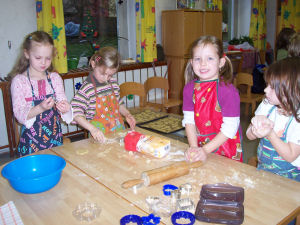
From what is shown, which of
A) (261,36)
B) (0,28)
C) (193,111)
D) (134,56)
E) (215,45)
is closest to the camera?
(215,45)

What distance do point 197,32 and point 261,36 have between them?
2.29 metres

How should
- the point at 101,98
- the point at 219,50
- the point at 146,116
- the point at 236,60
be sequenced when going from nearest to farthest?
the point at 219,50, the point at 101,98, the point at 146,116, the point at 236,60

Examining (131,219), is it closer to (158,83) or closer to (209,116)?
(209,116)

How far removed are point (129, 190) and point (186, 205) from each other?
0.78ft

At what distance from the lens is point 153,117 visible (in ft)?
10.7

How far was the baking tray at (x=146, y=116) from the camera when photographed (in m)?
3.15

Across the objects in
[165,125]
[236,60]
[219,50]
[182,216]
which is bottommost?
[165,125]

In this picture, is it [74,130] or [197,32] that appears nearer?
[74,130]

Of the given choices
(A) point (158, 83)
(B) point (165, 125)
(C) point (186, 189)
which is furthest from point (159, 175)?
(A) point (158, 83)

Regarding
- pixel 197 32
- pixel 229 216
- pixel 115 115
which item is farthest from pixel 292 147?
pixel 197 32

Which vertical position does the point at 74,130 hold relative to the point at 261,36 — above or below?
below

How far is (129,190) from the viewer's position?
43.7 inches

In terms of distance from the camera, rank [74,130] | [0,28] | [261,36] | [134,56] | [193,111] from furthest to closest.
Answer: [261,36] → [134,56] → [74,130] → [0,28] → [193,111]

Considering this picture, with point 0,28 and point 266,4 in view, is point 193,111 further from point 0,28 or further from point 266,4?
point 266,4
